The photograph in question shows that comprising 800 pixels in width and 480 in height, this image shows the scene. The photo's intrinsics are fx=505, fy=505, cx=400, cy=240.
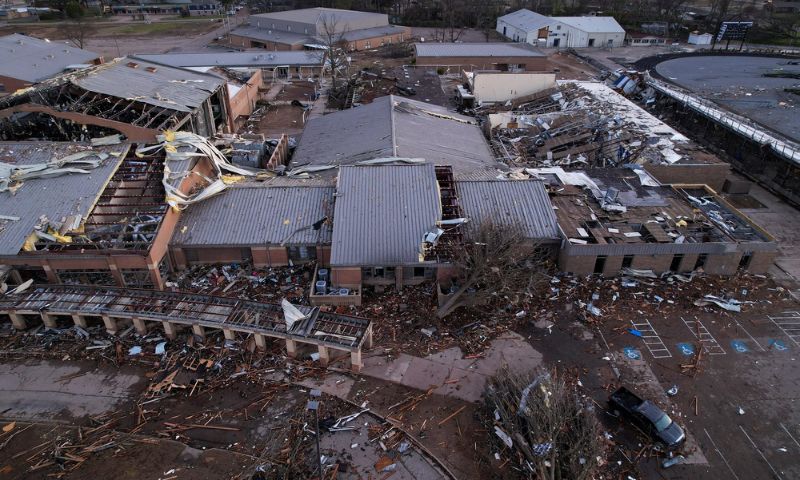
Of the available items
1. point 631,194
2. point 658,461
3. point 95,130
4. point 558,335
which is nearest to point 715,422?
point 658,461

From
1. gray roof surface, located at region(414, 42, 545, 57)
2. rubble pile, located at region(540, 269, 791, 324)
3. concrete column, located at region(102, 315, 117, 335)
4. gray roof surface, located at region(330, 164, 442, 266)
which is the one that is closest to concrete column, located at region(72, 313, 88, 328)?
concrete column, located at region(102, 315, 117, 335)

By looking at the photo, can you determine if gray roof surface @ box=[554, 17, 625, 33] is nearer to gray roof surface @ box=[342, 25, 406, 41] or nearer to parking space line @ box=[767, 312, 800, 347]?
gray roof surface @ box=[342, 25, 406, 41]

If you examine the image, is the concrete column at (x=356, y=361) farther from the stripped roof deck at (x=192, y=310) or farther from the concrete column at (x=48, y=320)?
the concrete column at (x=48, y=320)

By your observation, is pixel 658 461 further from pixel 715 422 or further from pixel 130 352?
pixel 130 352

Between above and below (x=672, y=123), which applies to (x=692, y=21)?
above

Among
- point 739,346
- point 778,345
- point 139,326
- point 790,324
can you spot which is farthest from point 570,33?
point 139,326

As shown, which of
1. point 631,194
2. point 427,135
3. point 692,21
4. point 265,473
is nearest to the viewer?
point 265,473
